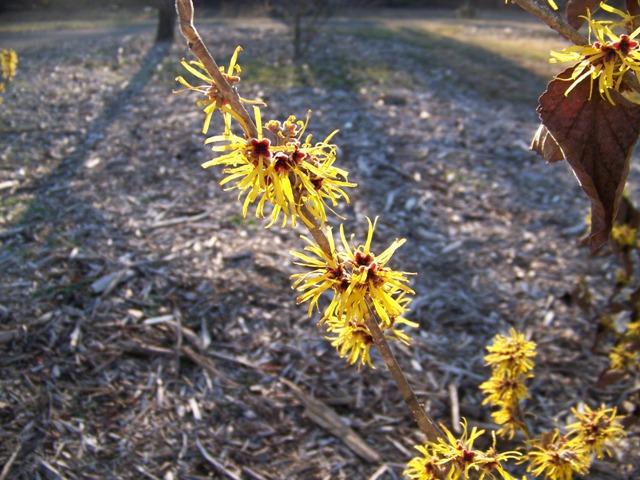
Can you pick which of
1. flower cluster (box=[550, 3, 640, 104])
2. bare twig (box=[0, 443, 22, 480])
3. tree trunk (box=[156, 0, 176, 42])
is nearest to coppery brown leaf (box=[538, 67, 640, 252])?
flower cluster (box=[550, 3, 640, 104])

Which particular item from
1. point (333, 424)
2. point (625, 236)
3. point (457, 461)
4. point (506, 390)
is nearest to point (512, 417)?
point (506, 390)

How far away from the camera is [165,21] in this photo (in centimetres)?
956

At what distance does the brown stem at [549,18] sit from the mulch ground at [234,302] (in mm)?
1977

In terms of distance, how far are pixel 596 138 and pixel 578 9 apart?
11.5 inches

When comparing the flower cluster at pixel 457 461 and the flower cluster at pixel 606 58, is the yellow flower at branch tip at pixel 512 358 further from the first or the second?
the flower cluster at pixel 606 58

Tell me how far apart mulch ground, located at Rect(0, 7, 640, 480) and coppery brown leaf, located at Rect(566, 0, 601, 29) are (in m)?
1.95

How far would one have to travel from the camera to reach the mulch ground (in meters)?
2.48

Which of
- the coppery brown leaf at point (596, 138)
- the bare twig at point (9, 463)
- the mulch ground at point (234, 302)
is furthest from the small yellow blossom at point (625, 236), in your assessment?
the bare twig at point (9, 463)

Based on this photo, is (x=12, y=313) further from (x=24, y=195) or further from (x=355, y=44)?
(x=355, y=44)

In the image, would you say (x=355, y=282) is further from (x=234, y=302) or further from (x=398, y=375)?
(x=234, y=302)

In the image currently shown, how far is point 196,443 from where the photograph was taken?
2469 mm

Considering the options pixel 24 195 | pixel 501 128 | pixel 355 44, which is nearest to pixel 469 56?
pixel 355 44

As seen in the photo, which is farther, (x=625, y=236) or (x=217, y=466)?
(x=625, y=236)

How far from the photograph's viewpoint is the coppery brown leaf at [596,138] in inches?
36.6
